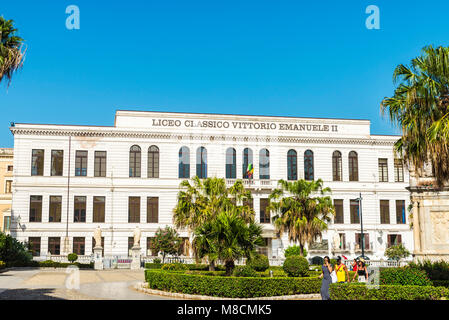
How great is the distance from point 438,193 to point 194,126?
34208 millimetres

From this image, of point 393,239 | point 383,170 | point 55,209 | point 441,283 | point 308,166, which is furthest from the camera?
point 383,170

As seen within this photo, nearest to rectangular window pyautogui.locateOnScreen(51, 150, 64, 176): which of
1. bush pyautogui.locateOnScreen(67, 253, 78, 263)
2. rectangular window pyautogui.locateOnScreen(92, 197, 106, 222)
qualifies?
rectangular window pyautogui.locateOnScreen(92, 197, 106, 222)

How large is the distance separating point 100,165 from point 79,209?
4647mm

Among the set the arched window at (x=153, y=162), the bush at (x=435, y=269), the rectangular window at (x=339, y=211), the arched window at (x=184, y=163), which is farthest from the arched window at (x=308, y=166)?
the bush at (x=435, y=269)

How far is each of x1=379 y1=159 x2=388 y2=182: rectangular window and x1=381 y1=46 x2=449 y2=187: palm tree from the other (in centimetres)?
3646

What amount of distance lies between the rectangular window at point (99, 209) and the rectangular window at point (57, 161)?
14.4 ft

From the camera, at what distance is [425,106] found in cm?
1900

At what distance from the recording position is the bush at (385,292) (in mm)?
16641

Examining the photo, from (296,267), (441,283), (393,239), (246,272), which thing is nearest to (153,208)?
(393,239)

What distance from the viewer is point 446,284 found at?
61.1ft

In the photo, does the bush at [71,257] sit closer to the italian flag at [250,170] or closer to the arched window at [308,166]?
the italian flag at [250,170]

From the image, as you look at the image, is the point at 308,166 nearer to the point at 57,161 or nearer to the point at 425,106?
the point at 57,161
